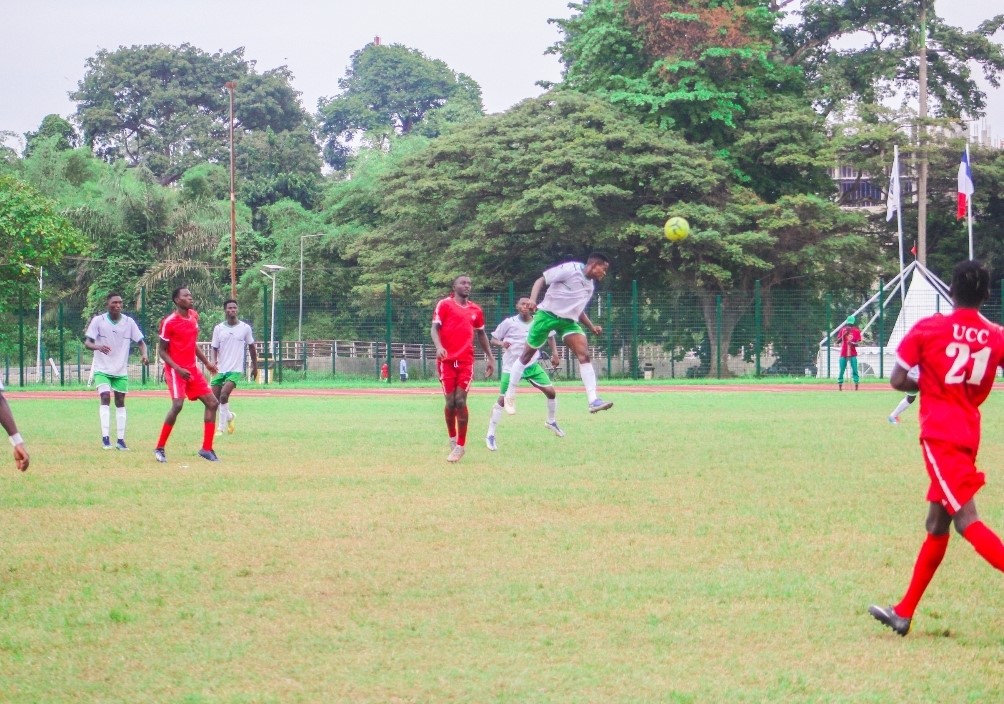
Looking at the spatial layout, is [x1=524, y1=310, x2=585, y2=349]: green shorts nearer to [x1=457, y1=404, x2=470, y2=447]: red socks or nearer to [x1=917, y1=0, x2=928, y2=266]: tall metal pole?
[x1=457, y1=404, x2=470, y2=447]: red socks

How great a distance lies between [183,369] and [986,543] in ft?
34.5

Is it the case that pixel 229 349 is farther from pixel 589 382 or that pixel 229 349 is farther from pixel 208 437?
pixel 589 382

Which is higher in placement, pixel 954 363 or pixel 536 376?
pixel 954 363

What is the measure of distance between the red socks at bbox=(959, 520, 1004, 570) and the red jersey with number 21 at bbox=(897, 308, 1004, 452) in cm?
39

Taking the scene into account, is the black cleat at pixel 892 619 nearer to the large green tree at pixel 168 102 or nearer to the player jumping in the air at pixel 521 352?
the player jumping in the air at pixel 521 352

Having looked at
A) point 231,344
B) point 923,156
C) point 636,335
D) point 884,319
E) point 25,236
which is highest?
point 923,156

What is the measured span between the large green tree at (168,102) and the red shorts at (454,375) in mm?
74461

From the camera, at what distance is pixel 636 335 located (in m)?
40.8

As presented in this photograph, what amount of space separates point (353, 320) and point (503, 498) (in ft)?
104

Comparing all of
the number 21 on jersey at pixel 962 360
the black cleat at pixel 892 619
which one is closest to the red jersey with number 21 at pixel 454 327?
the black cleat at pixel 892 619

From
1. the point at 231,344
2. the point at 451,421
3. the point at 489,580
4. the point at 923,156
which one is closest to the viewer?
the point at 489,580

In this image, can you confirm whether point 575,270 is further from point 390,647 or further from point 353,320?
point 353,320

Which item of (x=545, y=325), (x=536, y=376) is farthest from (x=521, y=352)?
(x=545, y=325)

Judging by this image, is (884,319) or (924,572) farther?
(884,319)
